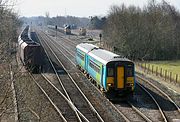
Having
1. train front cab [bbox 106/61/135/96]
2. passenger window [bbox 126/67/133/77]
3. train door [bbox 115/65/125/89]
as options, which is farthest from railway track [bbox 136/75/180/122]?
train door [bbox 115/65/125/89]

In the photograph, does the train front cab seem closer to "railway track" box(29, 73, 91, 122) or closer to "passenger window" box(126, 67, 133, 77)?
"passenger window" box(126, 67, 133, 77)

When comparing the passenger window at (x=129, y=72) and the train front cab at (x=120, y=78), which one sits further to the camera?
the passenger window at (x=129, y=72)

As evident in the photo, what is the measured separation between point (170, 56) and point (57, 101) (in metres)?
36.8

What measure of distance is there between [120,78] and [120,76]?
12cm

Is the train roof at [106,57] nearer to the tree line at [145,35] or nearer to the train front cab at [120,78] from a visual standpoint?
the train front cab at [120,78]

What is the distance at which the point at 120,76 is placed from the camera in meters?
23.0

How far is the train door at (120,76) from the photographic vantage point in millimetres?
22922

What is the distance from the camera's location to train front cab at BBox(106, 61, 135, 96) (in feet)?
75.0

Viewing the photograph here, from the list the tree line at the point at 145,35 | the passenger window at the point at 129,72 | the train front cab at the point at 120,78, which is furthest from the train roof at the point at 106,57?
the tree line at the point at 145,35

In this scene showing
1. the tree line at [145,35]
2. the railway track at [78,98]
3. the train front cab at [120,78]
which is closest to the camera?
the railway track at [78,98]

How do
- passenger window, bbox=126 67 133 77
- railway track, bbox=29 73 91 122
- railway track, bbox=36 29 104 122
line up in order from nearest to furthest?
railway track, bbox=29 73 91 122, railway track, bbox=36 29 104 122, passenger window, bbox=126 67 133 77

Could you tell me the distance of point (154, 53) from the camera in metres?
→ 54.7

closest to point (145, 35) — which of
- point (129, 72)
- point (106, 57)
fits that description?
point (106, 57)

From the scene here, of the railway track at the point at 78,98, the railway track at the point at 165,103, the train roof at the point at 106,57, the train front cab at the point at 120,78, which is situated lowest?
the railway track at the point at 165,103
